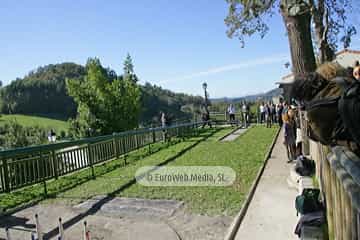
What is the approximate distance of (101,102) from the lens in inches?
883

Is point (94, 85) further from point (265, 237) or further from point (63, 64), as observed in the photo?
point (63, 64)

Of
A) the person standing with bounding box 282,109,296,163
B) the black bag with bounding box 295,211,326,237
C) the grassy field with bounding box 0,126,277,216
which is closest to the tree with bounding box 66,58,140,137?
the grassy field with bounding box 0,126,277,216

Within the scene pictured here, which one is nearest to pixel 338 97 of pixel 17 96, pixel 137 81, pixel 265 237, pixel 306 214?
pixel 306 214

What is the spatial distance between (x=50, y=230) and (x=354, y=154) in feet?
14.7

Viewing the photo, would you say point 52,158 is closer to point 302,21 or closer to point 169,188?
Result: point 169,188

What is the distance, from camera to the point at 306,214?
375 centimetres

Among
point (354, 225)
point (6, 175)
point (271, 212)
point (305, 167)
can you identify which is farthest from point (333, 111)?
point (6, 175)

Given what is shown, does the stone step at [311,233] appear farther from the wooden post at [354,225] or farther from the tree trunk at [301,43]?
the tree trunk at [301,43]

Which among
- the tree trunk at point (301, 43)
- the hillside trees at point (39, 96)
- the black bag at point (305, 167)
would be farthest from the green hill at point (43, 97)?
the black bag at point (305, 167)

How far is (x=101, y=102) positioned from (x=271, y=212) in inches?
749

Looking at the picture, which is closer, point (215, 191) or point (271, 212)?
point (271, 212)

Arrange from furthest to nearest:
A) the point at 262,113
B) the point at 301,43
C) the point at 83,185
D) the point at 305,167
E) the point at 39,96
Result: 1. the point at 39,96
2. the point at 262,113
3. the point at 83,185
4. the point at 301,43
5. the point at 305,167

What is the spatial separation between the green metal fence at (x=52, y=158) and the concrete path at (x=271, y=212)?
4.99 m

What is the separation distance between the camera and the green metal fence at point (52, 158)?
6.95 m
